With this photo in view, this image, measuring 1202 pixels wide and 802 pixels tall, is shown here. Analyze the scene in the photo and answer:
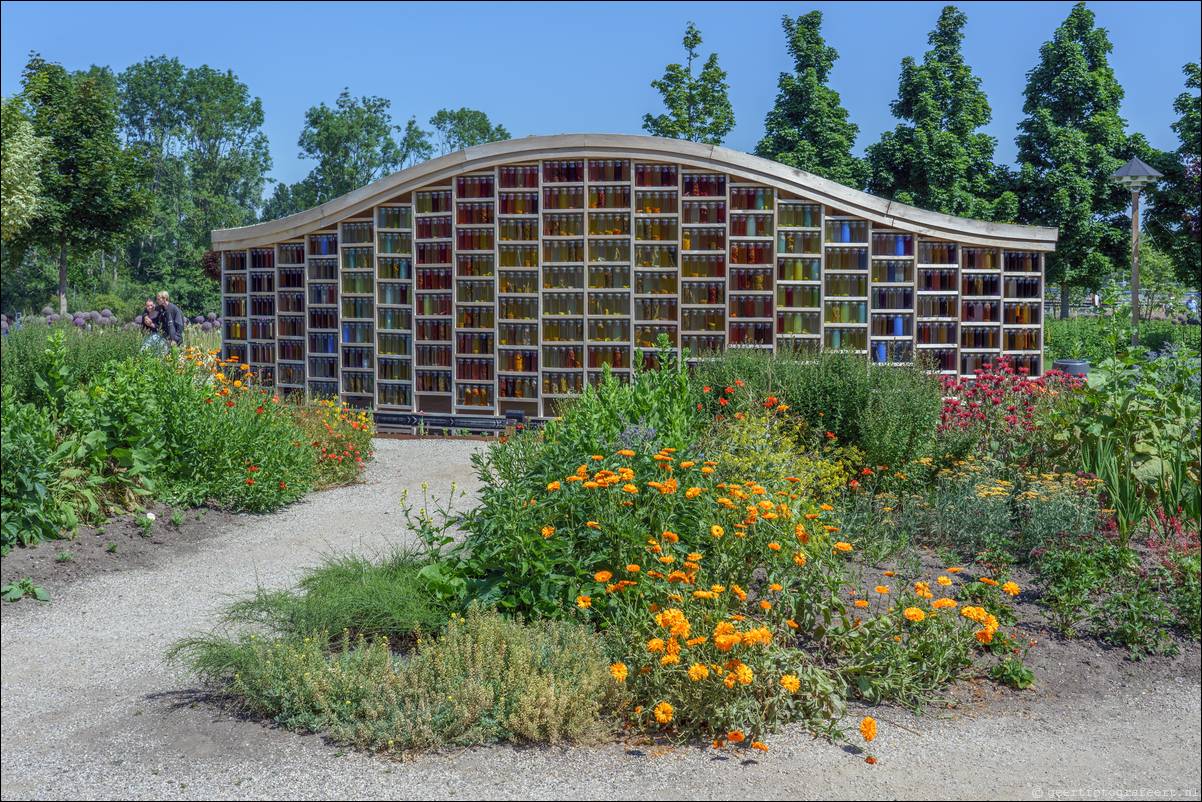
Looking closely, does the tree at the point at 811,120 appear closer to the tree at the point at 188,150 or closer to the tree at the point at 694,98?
the tree at the point at 694,98

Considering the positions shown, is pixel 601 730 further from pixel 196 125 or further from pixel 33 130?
pixel 196 125

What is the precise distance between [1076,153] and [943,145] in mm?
3370

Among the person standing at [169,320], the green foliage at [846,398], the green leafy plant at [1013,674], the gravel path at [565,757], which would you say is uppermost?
the person standing at [169,320]

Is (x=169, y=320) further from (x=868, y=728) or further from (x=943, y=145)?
(x=943, y=145)

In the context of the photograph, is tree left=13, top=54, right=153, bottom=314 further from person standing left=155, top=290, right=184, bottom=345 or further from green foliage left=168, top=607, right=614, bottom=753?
green foliage left=168, top=607, right=614, bottom=753

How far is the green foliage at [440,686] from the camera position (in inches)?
143

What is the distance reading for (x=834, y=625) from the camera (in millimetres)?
4375

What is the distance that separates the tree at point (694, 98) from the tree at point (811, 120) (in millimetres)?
1455

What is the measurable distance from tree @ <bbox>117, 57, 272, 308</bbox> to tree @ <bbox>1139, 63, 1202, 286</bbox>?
1267 inches

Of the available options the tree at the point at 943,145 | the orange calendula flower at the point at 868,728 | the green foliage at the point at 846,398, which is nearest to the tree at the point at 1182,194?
the tree at the point at 943,145

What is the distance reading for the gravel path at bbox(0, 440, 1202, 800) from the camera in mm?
3338

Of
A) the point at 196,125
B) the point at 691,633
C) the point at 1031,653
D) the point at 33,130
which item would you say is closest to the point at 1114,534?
the point at 1031,653

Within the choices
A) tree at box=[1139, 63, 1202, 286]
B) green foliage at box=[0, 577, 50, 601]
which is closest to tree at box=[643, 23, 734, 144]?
tree at box=[1139, 63, 1202, 286]

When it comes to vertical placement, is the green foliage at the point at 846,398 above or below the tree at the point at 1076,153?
below
